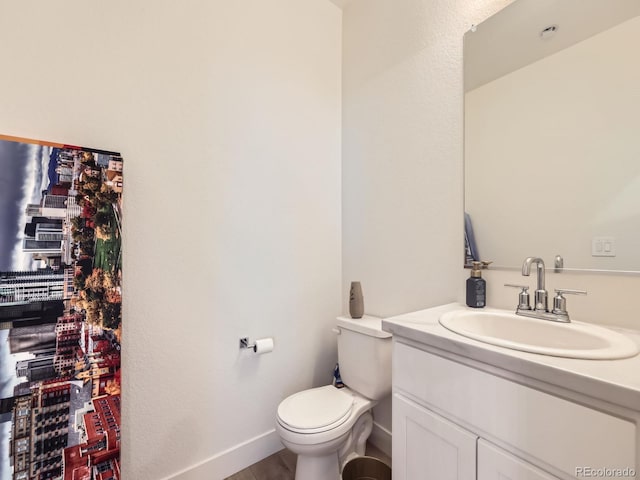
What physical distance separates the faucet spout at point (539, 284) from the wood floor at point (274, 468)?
1277 millimetres

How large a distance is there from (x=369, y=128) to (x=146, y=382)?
6.08 ft

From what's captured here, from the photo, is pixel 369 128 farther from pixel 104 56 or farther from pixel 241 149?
pixel 104 56

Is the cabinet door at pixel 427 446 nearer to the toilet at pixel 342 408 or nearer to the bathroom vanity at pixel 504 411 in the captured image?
the bathroom vanity at pixel 504 411

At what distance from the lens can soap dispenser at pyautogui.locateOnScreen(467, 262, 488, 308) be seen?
1260 mm

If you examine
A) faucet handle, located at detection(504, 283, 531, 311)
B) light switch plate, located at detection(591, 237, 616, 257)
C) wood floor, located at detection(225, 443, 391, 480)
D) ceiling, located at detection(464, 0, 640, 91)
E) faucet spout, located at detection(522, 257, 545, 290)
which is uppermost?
ceiling, located at detection(464, 0, 640, 91)

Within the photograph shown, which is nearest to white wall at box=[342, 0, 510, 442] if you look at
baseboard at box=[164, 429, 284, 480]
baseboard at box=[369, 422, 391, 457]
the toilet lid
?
baseboard at box=[369, 422, 391, 457]

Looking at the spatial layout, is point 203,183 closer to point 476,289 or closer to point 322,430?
point 322,430

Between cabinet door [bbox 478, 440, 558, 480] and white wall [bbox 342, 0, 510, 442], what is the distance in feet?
2.39

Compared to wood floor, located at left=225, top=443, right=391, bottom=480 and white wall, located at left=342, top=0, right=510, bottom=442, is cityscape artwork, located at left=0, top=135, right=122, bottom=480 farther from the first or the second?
white wall, located at left=342, top=0, right=510, bottom=442

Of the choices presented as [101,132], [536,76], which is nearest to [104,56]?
[101,132]

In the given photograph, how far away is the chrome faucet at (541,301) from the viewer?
101 centimetres

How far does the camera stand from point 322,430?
1.25 m

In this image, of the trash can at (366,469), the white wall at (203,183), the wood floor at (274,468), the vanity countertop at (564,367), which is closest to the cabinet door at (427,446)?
the vanity countertop at (564,367)

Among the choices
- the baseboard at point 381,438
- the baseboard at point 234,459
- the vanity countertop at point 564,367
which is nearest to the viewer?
the vanity countertop at point 564,367
